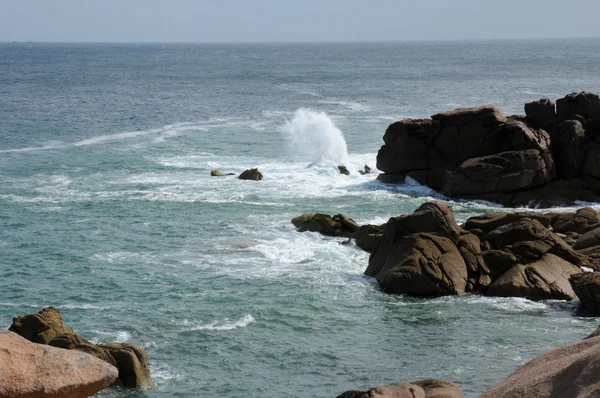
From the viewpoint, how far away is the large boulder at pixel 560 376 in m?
11.4

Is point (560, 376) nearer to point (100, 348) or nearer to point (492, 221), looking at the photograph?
point (100, 348)

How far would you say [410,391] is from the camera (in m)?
17.3

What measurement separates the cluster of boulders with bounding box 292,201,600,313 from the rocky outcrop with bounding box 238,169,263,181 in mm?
20919

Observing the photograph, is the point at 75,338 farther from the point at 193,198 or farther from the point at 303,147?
the point at 303,147

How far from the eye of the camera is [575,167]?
2046 inches

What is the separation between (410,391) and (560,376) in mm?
5669

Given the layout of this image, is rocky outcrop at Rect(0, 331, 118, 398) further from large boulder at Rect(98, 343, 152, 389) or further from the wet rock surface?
the wet rock surface

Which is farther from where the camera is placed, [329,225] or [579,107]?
[579,107]

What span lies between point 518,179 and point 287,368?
87.6 feet

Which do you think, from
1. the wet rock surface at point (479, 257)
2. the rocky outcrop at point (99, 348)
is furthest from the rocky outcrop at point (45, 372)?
the wet rock surface at point (479, 257)

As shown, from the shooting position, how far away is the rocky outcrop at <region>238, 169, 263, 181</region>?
59.4 metres

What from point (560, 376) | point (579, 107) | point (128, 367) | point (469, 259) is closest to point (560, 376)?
point (560, 376)

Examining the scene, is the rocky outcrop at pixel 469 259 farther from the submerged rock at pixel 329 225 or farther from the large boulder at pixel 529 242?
the submerged rock at pixel 329 225

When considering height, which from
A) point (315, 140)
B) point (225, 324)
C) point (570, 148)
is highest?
point (570, 148)
